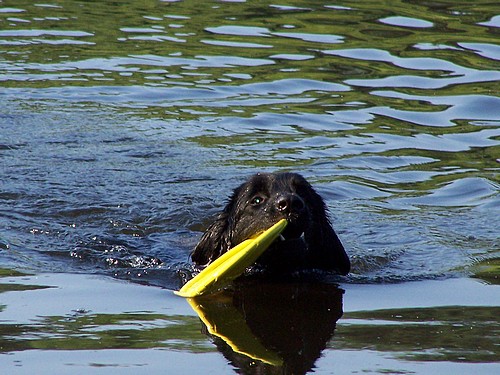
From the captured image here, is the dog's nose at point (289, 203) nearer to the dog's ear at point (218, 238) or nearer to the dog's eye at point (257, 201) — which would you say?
the dog's eye at point (257, 201)

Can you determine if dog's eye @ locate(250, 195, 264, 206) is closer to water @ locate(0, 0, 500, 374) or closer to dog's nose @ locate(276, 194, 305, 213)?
dog's nose @ locate(276, 194, 305, 213)

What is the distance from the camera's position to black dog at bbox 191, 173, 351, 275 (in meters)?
6.98

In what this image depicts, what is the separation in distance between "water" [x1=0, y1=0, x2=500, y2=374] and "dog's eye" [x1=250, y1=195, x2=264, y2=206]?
0.65 meters

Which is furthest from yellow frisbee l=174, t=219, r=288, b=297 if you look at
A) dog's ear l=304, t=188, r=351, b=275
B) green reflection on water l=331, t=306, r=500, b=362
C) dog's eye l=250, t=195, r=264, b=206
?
green reflection on water l=331, t=306, r=500, b=362

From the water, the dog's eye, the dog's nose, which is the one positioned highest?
the dog's nose

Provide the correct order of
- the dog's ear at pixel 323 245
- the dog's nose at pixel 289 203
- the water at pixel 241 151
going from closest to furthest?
1. the water at pixel 241 151
2. the dog's nose at pixel 289 203
3. the dog's ear at pixel 323 245

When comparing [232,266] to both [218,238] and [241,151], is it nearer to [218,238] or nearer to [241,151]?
[218,238]

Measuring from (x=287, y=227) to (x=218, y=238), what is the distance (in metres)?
0.83

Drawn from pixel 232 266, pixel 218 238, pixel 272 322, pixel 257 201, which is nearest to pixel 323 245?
pixel 257 201

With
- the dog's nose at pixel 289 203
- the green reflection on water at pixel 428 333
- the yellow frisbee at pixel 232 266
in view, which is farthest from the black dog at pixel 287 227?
the green reflection on water at pixel 428 333

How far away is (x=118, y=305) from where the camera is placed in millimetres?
6355

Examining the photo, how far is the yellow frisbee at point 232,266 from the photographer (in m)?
6.68

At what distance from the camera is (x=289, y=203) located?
685 cm

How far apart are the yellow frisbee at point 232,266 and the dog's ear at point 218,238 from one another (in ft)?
2.16
